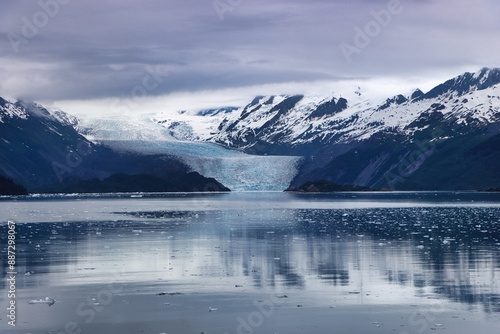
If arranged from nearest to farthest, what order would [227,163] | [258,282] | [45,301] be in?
[45,301] → [258,282] → [227,163]

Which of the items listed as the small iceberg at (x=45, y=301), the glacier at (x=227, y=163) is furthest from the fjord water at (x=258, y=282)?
the glacier at (x=227, y=163)

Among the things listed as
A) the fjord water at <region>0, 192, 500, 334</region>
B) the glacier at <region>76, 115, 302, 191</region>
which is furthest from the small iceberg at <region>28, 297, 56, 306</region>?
the glacier at <region>76, 115, 302, 191</region>

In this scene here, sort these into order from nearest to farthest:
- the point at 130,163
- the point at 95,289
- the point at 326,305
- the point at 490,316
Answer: the point at 490,316 → the point at 326,305 → the point at 95,289 → the point at 130,163

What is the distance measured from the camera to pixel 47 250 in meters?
35.0

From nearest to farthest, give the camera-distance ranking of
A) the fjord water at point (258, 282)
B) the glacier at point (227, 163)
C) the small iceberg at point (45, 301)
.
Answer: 1. the fjord water at point (258, 282)
2. the small iceberg at point (45, 301)
3. the glacier at point (227, 163)

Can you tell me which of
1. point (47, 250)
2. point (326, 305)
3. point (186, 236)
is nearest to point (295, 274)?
point (326, 305)

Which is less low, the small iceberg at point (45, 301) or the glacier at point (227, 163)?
the glacier at point (227, 163)

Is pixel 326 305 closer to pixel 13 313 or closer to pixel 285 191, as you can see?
pixel 13 313

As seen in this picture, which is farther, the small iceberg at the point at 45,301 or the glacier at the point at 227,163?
the glacier at the point at 227,163

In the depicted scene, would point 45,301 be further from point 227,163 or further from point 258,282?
point 227,163

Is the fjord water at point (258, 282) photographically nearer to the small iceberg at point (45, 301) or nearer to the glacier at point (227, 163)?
the small iceberg at point (45, 301)

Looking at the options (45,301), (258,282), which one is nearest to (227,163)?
(258,282)

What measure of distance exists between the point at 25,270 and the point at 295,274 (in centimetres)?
893

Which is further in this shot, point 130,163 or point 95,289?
point 130,163
